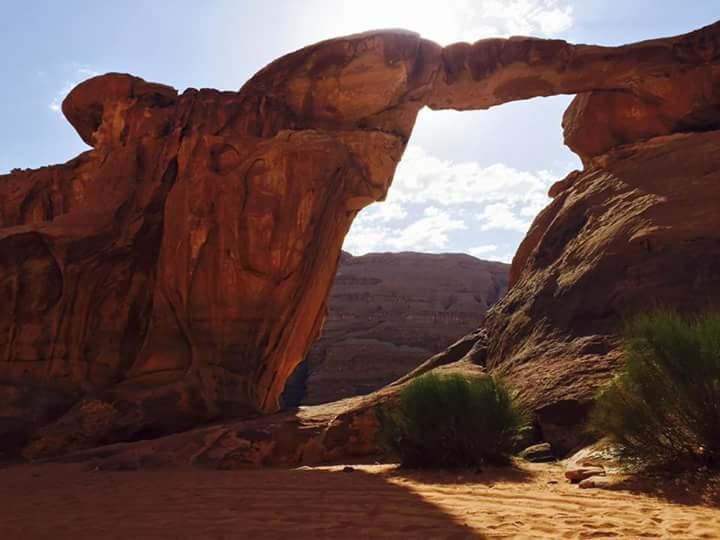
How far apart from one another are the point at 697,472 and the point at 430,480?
2.60m

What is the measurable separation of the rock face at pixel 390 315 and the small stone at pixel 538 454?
2574 cm

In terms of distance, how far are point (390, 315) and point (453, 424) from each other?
110 ft

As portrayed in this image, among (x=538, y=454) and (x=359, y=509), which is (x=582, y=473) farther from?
(x=359, y=509)

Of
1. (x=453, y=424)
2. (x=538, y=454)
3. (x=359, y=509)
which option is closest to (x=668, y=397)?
(x=453, y=424)

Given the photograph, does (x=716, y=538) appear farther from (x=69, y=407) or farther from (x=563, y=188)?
(x=563, y=188)

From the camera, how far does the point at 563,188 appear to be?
17.7 meters

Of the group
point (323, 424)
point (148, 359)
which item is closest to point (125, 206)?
point (148, 359)

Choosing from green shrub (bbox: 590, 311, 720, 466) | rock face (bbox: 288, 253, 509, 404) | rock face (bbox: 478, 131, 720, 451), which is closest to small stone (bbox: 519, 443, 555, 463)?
rock face (bbox: 478, 131, 720, 451)

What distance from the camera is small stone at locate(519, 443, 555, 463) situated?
9.34 m

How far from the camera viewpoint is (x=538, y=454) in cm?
948

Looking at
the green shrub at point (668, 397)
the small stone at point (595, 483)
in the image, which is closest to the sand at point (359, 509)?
the small stone at point (595, 483)

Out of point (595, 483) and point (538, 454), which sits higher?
point (595, 483)

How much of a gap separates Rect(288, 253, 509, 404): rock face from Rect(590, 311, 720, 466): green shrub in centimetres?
2844

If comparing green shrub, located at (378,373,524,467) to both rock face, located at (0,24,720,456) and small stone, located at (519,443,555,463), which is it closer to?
small stone, located at (519,443,555,463)
